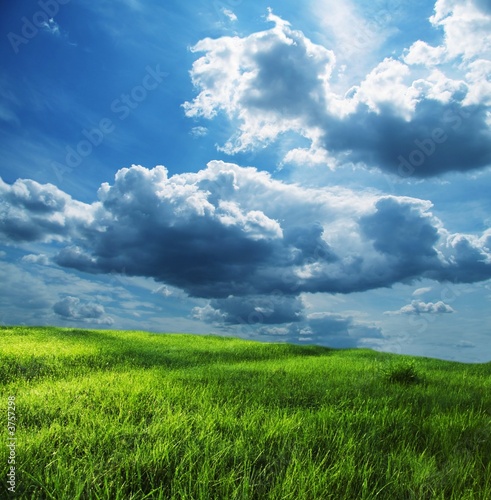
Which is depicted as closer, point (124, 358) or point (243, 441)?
point (243, 441)

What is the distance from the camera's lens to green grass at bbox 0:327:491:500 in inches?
133

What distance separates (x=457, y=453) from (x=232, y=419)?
8.61 ft

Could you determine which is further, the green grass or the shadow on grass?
the shadow on grass

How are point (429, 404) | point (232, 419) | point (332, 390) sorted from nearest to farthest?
point (232, 419) < point (429, 404) < point (332, 390)

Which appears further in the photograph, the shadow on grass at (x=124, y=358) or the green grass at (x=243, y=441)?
the shadow on grass at (x=124, y=358)

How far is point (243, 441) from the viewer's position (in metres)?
4.14

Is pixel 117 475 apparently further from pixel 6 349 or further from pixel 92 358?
pixel 6 349

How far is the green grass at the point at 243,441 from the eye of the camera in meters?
3.37

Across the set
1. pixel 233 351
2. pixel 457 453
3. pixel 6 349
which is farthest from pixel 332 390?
pixel 6 349

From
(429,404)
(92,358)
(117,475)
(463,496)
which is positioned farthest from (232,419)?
(92,358)

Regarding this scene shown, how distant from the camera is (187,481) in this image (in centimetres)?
338

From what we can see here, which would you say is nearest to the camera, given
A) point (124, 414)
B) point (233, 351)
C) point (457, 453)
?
point (457, 453)

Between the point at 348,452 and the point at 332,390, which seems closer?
the point at 348,452

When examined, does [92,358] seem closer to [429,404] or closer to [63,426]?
[63,426]
